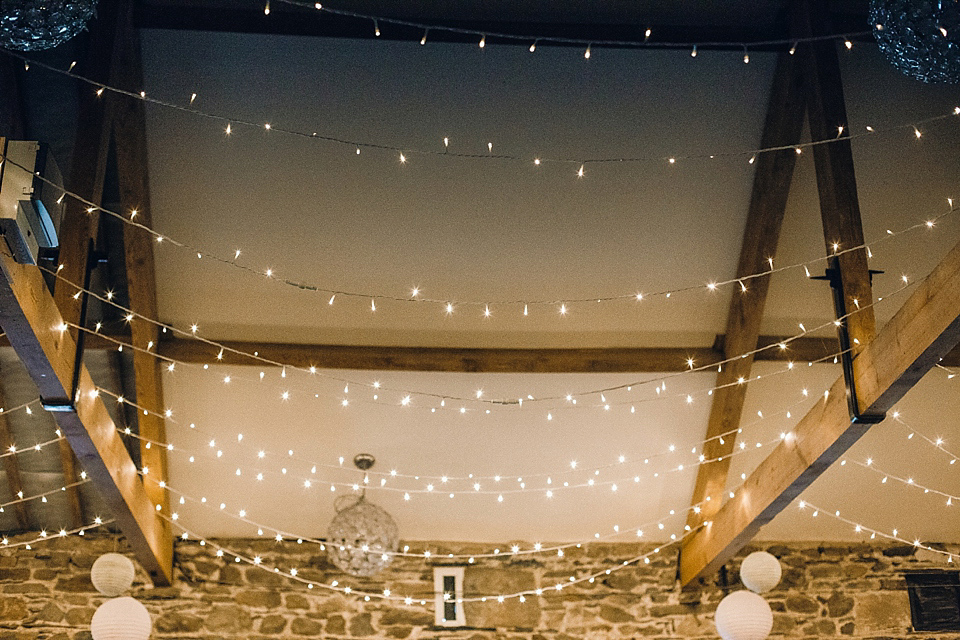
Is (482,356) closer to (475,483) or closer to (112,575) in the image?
(475,483)

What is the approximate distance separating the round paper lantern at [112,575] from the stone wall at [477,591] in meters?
0.53

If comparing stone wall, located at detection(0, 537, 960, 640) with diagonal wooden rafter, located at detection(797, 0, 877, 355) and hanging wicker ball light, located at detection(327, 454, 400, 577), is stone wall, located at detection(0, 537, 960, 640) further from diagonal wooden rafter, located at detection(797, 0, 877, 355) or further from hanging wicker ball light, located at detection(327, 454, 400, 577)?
diagonal wooden rafter, located at detection(797, 0, 877, 355)

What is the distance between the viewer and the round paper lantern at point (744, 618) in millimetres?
4820

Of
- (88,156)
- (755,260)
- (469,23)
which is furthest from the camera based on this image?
(755,260)

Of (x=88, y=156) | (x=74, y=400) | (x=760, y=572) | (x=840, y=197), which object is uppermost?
(x=88, y=156)

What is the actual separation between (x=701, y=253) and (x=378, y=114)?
1.85 metres

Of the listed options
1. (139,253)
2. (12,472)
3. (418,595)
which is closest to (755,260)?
(418,595)

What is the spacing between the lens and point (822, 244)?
Answer: 464cm

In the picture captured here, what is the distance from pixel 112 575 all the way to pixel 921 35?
464 cm

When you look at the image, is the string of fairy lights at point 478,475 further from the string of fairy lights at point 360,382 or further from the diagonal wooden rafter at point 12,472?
the diagonal wooden rafter at point 12,472

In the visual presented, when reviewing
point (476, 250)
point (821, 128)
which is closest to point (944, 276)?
point (821, 128)

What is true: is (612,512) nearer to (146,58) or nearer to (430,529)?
(430,529)

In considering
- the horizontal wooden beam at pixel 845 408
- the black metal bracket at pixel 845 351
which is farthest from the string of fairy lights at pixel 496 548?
the black metal bracket at pixel 845 351

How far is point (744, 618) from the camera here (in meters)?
4.83
